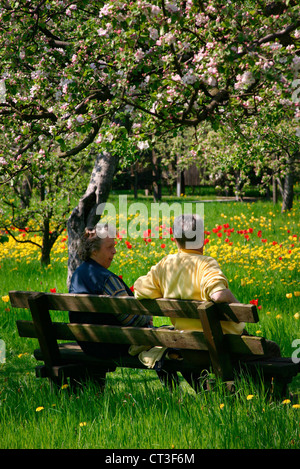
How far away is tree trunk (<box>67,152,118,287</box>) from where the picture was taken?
680cm

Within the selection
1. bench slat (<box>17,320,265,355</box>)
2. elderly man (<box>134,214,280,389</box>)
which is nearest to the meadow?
bench slat (<box>17,320,265,355</box>)

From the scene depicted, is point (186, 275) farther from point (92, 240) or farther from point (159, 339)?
point (92, 240)

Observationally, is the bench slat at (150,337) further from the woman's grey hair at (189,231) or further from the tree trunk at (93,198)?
the tree trunk at (93,198)

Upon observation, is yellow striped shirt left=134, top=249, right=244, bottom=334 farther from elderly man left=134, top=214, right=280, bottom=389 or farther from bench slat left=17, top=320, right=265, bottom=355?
bench slat left=17, top=320, right=265, bottom=355

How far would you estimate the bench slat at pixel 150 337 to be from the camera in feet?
10.8

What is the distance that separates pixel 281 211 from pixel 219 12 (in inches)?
407

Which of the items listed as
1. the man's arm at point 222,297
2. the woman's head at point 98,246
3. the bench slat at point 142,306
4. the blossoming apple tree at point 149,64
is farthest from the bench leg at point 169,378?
the blossoming apple tree at point 149,64

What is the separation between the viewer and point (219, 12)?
470cm

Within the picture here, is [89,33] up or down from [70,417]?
up

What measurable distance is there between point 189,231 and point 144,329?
68cm

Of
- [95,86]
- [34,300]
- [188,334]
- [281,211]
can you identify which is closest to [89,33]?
[95,86]

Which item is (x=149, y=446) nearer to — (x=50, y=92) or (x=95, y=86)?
(x=95, y=86)

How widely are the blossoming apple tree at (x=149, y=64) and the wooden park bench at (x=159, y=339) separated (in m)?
1.67

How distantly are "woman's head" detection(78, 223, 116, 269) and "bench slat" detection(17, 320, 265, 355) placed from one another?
0.51 meters
